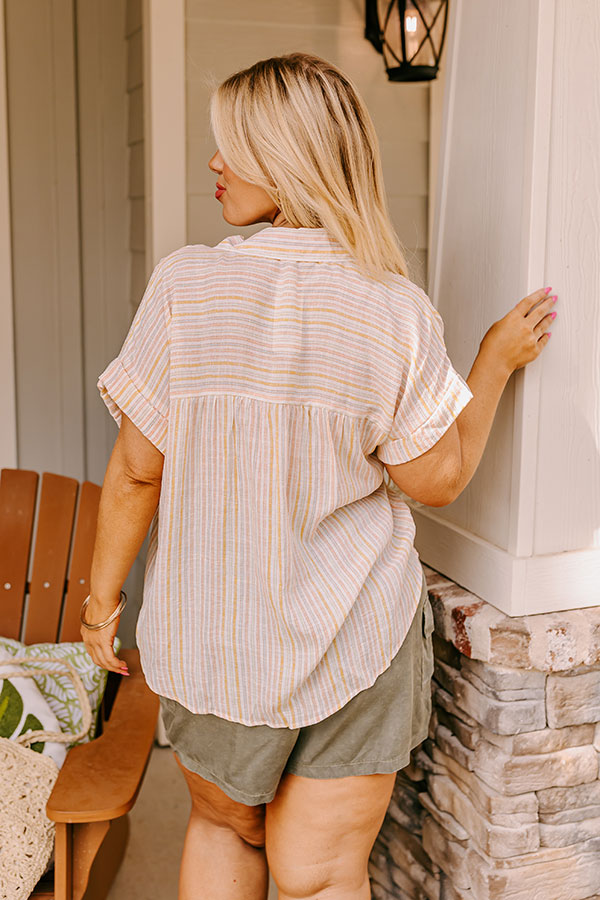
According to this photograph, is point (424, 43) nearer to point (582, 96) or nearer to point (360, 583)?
point (582, 96)

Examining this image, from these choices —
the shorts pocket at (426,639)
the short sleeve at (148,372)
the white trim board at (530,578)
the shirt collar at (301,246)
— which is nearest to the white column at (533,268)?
the white trim board at (530,578)

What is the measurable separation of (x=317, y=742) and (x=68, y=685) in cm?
93

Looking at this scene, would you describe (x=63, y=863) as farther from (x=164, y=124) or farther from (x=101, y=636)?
(x=164, y=124)

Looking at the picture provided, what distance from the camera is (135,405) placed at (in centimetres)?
138

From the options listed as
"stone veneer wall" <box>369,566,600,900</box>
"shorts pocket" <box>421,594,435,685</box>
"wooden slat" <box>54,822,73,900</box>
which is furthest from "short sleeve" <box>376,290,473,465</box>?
"wooden slat" <box>54,822,73,900</box>

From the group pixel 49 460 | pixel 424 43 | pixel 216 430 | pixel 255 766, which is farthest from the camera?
pixel 49 460

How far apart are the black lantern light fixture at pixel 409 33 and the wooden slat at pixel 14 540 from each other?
1.56 m

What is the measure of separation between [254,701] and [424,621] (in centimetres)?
35

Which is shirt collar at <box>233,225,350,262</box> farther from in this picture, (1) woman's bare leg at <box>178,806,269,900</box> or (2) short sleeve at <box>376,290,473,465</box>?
(1) woman's bare leg at <box>178,806,269,900</box>

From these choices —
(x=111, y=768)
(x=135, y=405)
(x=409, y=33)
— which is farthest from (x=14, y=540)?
(x=409, y=33)

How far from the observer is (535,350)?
1580 millimetres

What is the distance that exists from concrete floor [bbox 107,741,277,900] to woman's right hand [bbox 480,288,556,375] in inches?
64.9

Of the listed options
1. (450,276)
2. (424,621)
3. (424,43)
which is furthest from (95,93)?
(424,621)

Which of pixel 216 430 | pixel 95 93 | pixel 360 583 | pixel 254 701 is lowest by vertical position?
pixel 254 701
